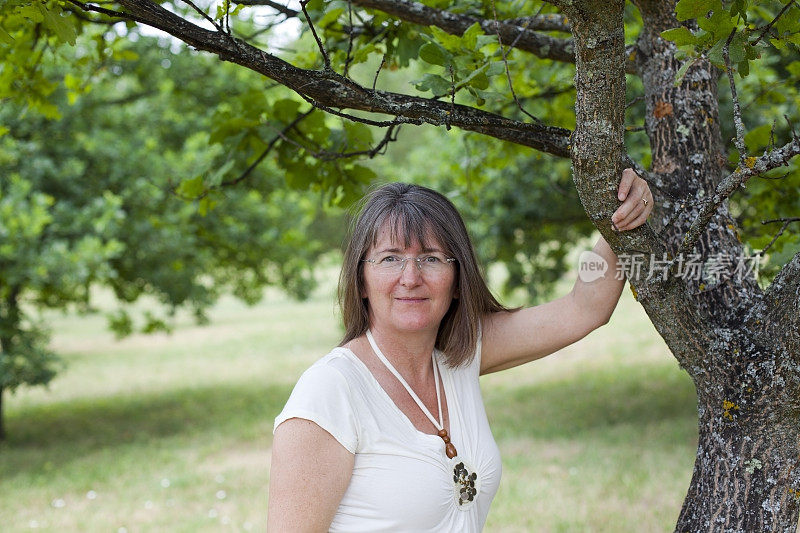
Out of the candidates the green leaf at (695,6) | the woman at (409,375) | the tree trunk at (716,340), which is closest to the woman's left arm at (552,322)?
the woman at (409,375)

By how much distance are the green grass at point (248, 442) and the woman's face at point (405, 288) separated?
430 centimetres

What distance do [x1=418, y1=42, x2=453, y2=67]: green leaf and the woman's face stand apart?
0.45 meters

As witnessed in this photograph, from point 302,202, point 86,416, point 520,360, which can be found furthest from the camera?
point 86,416

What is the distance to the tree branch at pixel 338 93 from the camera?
1.69 metres

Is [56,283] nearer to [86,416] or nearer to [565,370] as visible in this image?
[86,416]

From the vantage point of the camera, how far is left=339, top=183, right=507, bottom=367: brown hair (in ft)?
7.11

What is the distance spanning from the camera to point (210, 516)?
6672 millimetres

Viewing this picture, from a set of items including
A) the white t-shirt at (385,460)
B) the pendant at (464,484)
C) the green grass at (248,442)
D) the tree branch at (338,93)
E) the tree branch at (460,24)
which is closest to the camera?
the tree branch at (338,93)

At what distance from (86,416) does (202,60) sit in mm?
5561

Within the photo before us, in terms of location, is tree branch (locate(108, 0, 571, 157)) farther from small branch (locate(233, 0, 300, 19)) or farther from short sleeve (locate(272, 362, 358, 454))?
short sleeve (locate(272, 362, 358, 454))

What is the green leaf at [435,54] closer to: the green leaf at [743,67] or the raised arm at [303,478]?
the green leaf at [743,67]

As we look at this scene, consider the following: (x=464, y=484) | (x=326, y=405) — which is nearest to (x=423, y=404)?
(x=464, y=484)

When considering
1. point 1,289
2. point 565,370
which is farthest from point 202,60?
point 565,370

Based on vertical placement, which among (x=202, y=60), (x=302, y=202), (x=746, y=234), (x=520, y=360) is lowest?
(x=520, y=360)
